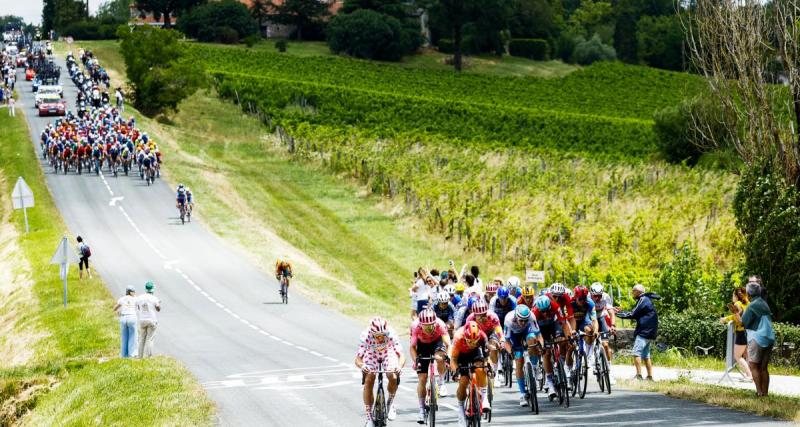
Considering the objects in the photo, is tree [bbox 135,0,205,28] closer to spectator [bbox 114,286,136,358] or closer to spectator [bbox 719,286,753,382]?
spectator [bbox 114,286,136,358]

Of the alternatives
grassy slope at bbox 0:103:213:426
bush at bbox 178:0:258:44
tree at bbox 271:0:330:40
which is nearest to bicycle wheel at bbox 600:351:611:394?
grassy slope at bbox 0:103:213:426

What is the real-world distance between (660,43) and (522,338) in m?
143

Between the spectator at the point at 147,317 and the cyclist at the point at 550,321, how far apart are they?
10296mm

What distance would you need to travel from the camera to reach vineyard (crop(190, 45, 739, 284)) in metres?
53.4

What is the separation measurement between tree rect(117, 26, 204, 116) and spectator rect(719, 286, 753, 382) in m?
73.2

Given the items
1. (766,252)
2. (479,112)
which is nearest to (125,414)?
(766,252)

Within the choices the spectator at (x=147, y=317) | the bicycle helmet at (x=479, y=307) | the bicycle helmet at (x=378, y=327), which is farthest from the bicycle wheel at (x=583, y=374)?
the spectator at (x=147, y=317)

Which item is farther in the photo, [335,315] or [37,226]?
[37,226]

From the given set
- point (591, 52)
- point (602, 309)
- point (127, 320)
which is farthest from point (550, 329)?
point (591, 52)

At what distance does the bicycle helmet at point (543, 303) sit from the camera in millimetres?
20578

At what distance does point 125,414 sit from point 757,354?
33.2ft

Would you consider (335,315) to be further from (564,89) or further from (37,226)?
(564,89)

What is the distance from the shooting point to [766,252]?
1246 inches

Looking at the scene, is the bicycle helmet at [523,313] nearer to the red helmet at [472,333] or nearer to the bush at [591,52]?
the red helmet at [472,333]
